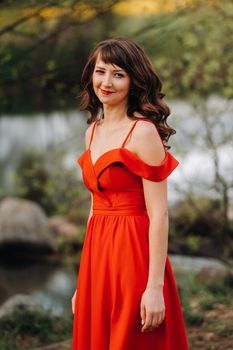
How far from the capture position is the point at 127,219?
8.73 feet

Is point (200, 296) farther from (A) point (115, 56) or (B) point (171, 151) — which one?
(A) point (115, 56)

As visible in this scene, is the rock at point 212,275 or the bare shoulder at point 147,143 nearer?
the bare shoulder at point 147,143

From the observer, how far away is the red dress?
2.59 metres

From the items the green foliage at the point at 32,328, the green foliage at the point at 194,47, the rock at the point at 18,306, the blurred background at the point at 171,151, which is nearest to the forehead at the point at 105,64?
the blurred background at the point at 171,151

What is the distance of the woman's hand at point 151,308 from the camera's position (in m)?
2.53

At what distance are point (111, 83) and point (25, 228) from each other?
8375mm

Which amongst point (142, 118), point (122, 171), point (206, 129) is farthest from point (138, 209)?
point (206, 129)

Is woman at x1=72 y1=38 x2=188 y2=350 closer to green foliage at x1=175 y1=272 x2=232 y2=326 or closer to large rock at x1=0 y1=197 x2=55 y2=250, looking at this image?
green foliage at x1=175 y1=272 x2=232 y2=326

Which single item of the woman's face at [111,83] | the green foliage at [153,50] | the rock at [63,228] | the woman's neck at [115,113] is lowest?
the rock at [63,228]

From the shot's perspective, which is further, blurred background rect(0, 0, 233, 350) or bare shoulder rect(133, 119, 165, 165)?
blurred background rect(0, 0, 233, 350)

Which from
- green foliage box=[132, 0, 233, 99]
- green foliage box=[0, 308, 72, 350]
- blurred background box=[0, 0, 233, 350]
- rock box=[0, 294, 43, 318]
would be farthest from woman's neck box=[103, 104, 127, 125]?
green foliage box=[132, 0, 233, 99]

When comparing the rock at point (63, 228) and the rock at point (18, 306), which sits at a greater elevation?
the rock at point (63, 228)

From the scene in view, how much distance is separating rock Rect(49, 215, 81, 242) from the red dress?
757 cm

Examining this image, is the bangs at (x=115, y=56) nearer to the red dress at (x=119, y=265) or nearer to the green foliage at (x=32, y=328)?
the red dress at (x=119, y=265)
